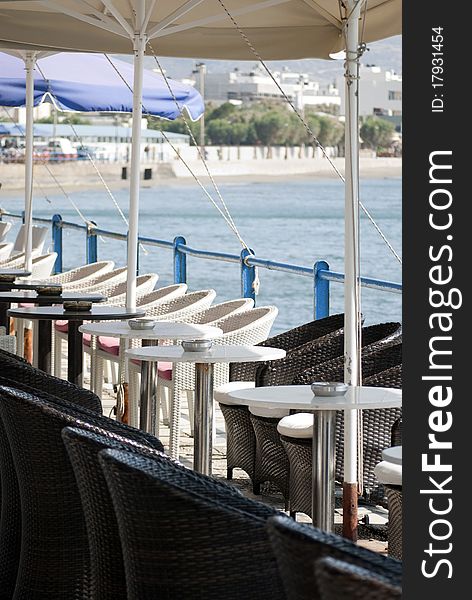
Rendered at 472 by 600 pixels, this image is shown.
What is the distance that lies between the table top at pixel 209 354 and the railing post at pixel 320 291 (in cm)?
111

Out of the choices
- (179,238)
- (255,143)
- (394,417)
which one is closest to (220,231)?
(255,143)

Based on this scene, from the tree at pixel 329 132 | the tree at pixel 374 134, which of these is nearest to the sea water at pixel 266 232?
the tree at pixel 374 134

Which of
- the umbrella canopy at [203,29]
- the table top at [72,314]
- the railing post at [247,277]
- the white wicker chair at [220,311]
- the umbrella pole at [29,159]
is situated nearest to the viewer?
the table top at [72,314]

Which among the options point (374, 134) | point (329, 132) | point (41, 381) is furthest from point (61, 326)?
point (329, 132)

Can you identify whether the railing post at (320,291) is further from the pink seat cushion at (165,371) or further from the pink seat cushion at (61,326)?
the pink seat cushion at (61,326)

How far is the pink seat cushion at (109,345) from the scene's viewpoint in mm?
7371

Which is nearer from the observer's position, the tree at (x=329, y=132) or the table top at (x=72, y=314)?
the table top at (x=72, y=314)

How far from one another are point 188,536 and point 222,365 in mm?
4148

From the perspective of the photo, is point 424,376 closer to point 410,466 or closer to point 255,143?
point 410,466

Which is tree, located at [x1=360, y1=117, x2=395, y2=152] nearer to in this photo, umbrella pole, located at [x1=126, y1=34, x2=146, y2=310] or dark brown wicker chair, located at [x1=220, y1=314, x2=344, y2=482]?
umbrella pole, located at [x1=126, y1=34, x2=146, y2=310]

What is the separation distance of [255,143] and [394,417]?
256ft

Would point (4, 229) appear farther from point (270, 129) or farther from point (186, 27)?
point (270, 129)

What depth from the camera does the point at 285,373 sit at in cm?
566

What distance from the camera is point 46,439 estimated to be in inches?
124
